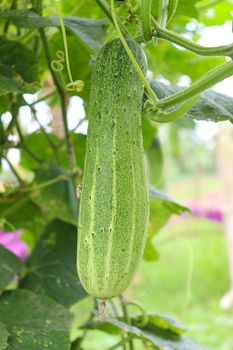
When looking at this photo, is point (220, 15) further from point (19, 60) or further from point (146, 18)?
point (146, 18)

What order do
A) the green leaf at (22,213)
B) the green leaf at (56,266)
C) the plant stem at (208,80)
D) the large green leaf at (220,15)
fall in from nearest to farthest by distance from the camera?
the plant stem at (208,80)
the green leaf at (56,266)
the green leaf at (22,213)
the large green leaf at (220,15)

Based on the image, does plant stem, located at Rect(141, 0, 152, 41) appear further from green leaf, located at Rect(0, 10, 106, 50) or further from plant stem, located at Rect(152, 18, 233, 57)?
green leaf, located at Rect(0, 10, 106, 50)

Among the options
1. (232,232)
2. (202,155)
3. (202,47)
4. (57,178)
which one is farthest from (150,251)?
(202,155)

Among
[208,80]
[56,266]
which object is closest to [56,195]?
[56,266]

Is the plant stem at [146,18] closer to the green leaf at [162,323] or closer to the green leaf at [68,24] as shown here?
the green leaf at [68,24]

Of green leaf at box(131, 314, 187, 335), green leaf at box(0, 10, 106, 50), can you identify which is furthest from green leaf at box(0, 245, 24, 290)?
green leaf at box(0, 10, 106, 50)

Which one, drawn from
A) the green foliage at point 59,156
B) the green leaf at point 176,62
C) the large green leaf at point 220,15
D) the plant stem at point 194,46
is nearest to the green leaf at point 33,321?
the green foliage at point 59,156
